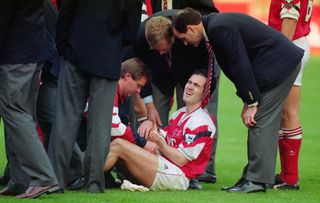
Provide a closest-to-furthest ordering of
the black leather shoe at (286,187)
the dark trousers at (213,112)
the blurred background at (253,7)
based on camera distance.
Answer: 1. the black leather shoe at (286,187)
2. the dark trousers at (213,112)
3. the blurred background at (253,7)

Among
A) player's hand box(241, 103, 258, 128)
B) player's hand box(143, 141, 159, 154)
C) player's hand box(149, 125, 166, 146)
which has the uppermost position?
player's hand box(241, 103, 258, 128)

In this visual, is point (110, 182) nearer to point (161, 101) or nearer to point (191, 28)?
point (161, 101)

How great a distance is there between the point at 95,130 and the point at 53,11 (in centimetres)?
145

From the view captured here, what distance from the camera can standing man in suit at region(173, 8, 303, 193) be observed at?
9.08 meters

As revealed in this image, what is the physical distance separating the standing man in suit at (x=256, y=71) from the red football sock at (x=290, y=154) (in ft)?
2.32

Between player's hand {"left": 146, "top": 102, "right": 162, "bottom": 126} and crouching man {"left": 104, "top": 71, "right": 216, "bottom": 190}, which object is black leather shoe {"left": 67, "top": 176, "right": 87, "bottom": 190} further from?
player's hand {"left": 146, "top": 102, "right": 162, "bottom": 126}

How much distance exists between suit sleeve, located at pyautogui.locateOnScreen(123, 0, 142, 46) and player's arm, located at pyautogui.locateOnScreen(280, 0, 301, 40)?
→ 1.82 m

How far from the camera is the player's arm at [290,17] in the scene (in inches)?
400

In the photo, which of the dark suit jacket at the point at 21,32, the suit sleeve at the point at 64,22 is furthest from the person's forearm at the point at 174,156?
the dark suit jacket at the point at 21,32

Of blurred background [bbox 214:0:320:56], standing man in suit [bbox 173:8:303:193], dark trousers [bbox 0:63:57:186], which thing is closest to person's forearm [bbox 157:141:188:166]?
standing man in suit [bbox 173:8:303:193]

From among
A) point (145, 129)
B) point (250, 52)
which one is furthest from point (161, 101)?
point (250, 52)

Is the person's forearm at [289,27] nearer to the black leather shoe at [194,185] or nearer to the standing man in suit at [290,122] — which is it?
the standing man in suit at [290,122]

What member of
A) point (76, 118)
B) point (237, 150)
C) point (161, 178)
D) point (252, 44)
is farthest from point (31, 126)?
point (237, 150)

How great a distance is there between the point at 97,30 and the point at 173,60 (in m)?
1.24
